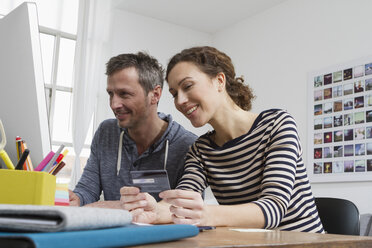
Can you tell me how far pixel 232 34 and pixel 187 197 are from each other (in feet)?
14.9

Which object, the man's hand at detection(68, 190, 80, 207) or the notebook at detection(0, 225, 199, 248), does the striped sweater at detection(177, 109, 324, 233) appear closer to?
the man's hand at detection(68, 190, 80, 207)

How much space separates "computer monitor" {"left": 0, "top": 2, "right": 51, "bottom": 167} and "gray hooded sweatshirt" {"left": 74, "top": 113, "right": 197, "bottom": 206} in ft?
2.26

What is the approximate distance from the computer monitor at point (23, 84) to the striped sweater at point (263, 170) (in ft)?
1.77

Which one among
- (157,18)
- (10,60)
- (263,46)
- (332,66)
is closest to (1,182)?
(10,60)

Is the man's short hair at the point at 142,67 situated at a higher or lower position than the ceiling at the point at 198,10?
lower

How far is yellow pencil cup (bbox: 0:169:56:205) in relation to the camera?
1.95 ft

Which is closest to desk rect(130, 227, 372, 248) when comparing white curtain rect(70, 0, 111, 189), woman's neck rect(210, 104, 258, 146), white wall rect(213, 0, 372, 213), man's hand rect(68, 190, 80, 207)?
woman's neck rect(210, 104, 258, 146)

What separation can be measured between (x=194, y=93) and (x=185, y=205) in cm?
63

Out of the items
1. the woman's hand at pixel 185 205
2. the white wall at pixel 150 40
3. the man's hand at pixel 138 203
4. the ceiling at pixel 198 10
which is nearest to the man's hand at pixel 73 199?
the man's hand at pixel 138 203

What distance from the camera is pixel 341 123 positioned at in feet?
12.3

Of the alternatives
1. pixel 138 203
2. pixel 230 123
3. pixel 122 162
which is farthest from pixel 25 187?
pixel 122 162

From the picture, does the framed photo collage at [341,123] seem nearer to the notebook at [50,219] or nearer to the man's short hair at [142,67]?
the man's short hair at [142,67]

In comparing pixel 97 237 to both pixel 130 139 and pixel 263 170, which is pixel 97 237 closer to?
pixel 263 170

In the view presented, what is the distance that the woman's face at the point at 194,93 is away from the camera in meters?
1.36
